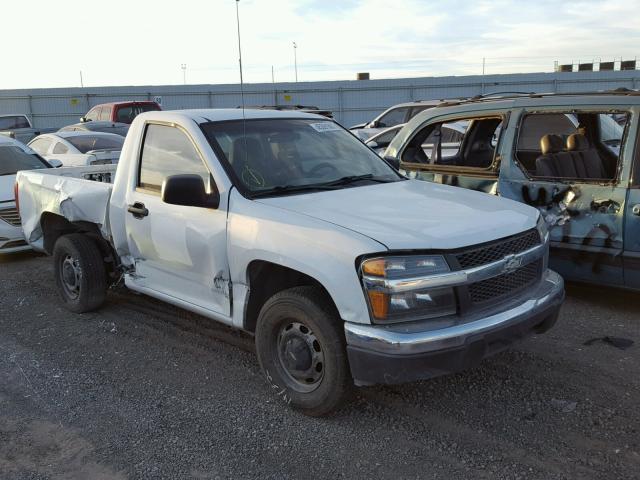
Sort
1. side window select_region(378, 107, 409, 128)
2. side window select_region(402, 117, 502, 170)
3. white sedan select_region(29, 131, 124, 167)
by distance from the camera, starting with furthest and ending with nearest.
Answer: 1. side window select_region(378, 107, 409, 128)
2. white sedan select_region(29, 131, 124, 167)
3. side window select_region(402, 117, 502, 170)

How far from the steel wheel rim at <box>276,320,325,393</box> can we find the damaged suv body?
256 centimetres

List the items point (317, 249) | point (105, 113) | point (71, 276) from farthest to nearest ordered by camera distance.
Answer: point (105, 113) < point (71, 276) < point (317, 249)

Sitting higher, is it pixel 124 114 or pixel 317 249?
pixel 124 114

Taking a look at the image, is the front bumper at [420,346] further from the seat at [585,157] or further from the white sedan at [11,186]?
the white sedan at [11,186]

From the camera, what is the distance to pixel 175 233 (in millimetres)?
4277

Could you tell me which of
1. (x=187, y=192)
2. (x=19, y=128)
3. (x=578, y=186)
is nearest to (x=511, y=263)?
(x=187, y=192)

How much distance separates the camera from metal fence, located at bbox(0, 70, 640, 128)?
2856 cm

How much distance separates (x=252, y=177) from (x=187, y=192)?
18.8 inches

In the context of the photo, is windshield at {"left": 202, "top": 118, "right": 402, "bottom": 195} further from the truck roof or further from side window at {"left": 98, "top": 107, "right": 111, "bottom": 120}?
side window at {"left": 98, "top": 107, "right": 111, "bottom": 120}

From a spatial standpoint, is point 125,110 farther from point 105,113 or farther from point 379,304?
point 379,304

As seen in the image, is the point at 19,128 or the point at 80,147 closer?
the point at 80,147

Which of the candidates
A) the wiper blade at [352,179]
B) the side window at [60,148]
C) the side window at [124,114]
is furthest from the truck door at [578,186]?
the side window at [124,114]

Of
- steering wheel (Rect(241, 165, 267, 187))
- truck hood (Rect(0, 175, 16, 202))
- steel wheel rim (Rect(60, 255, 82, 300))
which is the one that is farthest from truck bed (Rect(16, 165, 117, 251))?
truck hood (Rect(0, 175, 16, 202))

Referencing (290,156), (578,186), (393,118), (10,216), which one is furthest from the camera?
(393,118)
